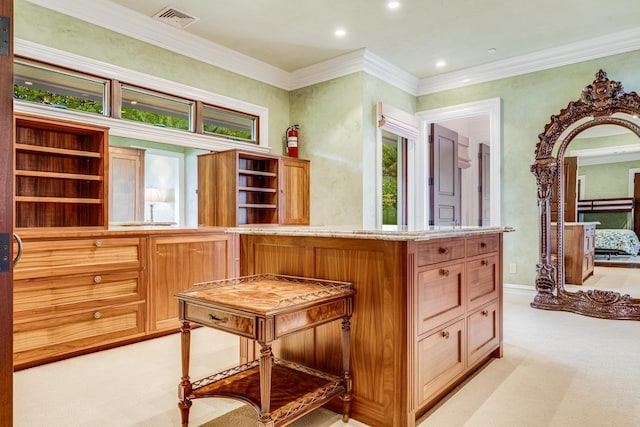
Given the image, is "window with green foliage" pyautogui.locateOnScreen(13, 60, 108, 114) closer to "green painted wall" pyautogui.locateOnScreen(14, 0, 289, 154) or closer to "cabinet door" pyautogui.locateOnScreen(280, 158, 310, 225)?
"green painted wall" pyautogui.locateOnScreen(14, 0, 289, 154)

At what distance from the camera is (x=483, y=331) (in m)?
2.47

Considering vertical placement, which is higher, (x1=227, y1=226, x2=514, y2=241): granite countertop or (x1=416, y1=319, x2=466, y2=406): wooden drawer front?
(x1=227, y1=226, x2=514, y2=241): granite countertop

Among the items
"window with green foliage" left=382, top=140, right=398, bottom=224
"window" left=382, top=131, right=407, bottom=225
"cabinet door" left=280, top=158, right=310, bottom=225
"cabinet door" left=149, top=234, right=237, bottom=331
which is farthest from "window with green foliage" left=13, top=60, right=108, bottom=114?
"window with green foliage" left=382, top=140, right=398, bottom=224

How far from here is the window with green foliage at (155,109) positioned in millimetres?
3697

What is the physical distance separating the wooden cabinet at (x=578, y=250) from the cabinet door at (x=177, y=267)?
353 cm

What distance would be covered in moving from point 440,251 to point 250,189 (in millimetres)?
2772

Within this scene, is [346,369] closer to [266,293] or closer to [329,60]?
[266,293]

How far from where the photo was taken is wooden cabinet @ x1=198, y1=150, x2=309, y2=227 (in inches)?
168

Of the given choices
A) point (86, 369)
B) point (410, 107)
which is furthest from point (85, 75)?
point (410, 107)

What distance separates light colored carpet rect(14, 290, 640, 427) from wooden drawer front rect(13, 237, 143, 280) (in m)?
0.61

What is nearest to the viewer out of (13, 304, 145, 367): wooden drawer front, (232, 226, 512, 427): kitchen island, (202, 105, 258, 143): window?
(232, 226, 512, 427): kitchen island

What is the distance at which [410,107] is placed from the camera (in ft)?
17.7

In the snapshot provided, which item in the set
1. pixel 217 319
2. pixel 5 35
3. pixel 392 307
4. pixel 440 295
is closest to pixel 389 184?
pixel 440 295

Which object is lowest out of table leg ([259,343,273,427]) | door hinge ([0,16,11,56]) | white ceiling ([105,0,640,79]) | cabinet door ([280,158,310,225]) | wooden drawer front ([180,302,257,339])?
table leg ([259,343,273,427])
